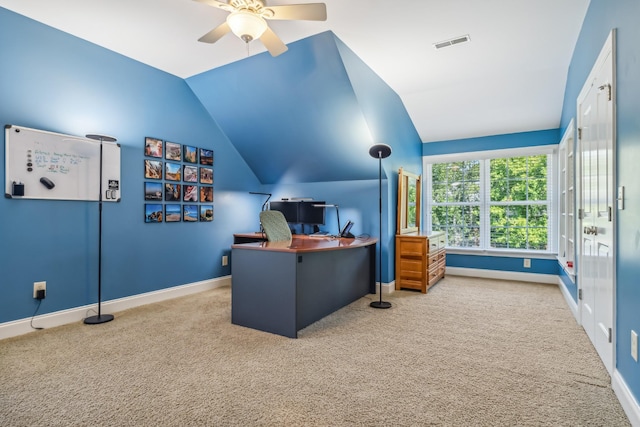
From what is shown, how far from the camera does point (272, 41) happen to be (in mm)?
2572

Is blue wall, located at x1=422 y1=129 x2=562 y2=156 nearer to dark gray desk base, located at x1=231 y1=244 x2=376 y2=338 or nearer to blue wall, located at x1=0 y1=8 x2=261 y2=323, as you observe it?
dark gray desk base, located at x1=231 y1=244 x2=376 y2=338

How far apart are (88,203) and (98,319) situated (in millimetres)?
1121

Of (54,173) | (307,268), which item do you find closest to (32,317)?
(54,173)

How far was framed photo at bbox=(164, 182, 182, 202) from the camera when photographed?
13.1 feet

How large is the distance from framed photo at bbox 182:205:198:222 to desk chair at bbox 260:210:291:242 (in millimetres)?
1306

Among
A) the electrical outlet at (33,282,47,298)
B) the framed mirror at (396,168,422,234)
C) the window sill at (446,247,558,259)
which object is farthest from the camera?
the window sill at (446,247,558,259)

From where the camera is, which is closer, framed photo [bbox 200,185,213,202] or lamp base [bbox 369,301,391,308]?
lamp base [bbox 369,301,391,308]

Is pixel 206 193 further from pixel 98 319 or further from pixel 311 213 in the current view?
pixel 98 319

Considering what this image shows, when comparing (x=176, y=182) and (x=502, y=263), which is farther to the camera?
(x=502, y=263)

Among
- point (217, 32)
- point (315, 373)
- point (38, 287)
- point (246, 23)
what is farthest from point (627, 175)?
point (38, 287)

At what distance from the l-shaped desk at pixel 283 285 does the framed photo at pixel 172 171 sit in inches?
61.4

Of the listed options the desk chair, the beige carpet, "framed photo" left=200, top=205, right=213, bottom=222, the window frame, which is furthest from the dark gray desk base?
the window frame

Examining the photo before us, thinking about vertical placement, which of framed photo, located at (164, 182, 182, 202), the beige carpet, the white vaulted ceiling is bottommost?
the beige carpet

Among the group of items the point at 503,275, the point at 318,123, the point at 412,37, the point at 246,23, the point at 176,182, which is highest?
the point at 412,37
